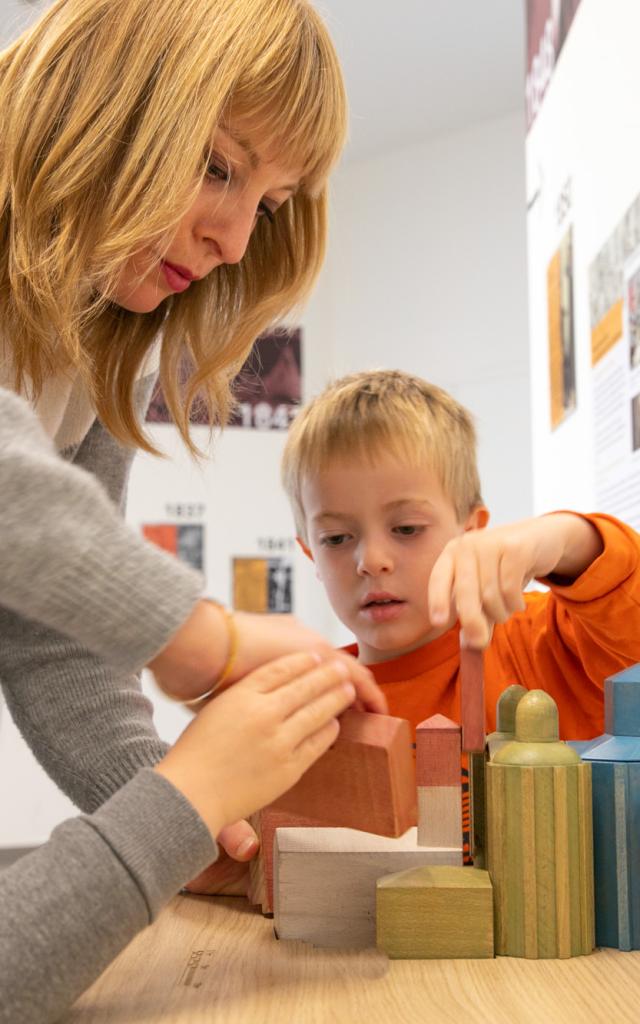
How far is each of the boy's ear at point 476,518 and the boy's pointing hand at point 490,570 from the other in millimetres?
331

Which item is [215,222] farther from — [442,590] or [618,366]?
[618,366]

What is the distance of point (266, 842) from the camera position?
2.64 ft

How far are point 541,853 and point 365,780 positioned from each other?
12cm

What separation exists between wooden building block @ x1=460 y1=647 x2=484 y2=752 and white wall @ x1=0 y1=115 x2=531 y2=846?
277 centimetres

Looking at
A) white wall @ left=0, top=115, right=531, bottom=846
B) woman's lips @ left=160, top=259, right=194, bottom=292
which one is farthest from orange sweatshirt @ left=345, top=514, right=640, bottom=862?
white wall @ left=0, top=115, right=531, bottom=846

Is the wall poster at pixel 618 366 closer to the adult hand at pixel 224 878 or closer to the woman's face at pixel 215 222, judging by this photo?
the woman's face at pixel 215 222

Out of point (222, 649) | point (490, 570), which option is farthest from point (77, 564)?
point (490, 570)

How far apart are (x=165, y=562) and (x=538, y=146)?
1.65 metres

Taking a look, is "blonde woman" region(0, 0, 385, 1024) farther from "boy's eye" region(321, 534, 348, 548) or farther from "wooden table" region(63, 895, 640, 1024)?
"boy's eye" region(321, 534, 348, 548)

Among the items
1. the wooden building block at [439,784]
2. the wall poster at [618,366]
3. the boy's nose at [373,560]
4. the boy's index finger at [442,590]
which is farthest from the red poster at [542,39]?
the wooden building block at [439,784]

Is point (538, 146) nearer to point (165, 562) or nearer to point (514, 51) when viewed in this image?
point (514, 51)

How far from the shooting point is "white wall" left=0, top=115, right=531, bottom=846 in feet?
11.8

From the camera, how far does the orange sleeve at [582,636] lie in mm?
977

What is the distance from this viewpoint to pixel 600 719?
43.1 inches
